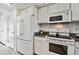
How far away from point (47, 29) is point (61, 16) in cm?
100

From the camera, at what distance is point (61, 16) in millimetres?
3025

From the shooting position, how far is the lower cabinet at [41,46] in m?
3.08

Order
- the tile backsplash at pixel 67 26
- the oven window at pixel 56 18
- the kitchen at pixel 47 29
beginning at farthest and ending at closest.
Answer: the oven window at pixel 56 18
the tile backsplash at pixel 67 26
the kitchen at pixel 47 29

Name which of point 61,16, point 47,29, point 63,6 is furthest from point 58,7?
point 47,29

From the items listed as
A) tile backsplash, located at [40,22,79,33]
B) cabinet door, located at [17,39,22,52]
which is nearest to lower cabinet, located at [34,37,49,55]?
tile backsplash, located at [40,22,79,33]

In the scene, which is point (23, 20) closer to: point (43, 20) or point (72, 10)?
point (43, 20)

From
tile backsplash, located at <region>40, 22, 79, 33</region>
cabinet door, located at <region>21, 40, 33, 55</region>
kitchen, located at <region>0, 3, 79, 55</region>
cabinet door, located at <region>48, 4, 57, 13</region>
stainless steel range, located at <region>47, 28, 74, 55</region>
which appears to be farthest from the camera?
cabinet door, located at <region>21, 40, 33, 55</region>

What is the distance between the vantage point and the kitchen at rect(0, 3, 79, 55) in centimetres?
260

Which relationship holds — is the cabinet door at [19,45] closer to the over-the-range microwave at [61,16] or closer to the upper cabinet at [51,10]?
the upper cabinet at [51,10]

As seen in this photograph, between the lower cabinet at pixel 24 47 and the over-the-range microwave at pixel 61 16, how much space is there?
1.26m

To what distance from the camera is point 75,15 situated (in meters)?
2.59

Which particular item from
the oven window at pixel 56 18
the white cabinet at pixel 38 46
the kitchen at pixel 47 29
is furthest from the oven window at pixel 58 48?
the oven window at pixel 56 18

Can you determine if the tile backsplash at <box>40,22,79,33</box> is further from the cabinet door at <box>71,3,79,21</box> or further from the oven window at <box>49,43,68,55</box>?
the oven window at <box>49,43,68,55</box>

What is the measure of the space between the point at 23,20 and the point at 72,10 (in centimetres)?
201
